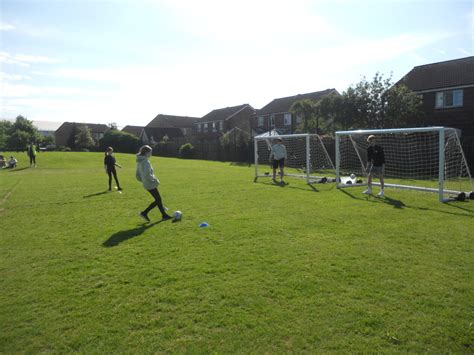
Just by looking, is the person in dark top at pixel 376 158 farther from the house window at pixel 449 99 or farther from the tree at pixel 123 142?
the tree at pixel 123 142

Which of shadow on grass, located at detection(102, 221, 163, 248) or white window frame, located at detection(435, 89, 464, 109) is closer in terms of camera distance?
shadow on grass, located at detection(102, 221, 163, 248)

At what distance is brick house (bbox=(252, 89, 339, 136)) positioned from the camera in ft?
146

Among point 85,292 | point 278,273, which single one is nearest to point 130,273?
point 85,292

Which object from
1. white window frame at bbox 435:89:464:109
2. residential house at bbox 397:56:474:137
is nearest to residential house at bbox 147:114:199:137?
residential house at bbox 397:56:474:137

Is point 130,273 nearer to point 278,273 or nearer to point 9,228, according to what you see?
point 278,273

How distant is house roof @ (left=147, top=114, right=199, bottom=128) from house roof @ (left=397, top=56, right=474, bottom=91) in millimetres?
52374

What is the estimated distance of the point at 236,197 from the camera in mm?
Answer: 11797

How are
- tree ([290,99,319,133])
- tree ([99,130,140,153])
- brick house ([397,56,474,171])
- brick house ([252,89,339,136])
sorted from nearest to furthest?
1. brick house ([397,56,474,171])
2. tree ([290,99,319,133])
3. brick house ([252,89,339,136])
4. tree ([99,130,140,153])

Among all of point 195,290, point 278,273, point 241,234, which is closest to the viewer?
point 195,290

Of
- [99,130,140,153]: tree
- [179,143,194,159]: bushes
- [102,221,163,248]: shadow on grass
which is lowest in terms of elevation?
[102,221,163,248]: shadow on grass

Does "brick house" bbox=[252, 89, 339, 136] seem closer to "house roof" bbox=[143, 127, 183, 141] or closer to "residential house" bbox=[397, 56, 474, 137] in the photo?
"residential house" bbox=[397, 56, 474, 137]

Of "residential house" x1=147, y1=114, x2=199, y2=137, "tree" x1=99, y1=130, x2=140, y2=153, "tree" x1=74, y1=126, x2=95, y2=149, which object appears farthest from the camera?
"residential house" x1=147, y1=114, x2=199, y2=137

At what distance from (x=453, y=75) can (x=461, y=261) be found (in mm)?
25524

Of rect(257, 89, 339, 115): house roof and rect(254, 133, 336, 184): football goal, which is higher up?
rect(257, 89, 339, 115): house roof
